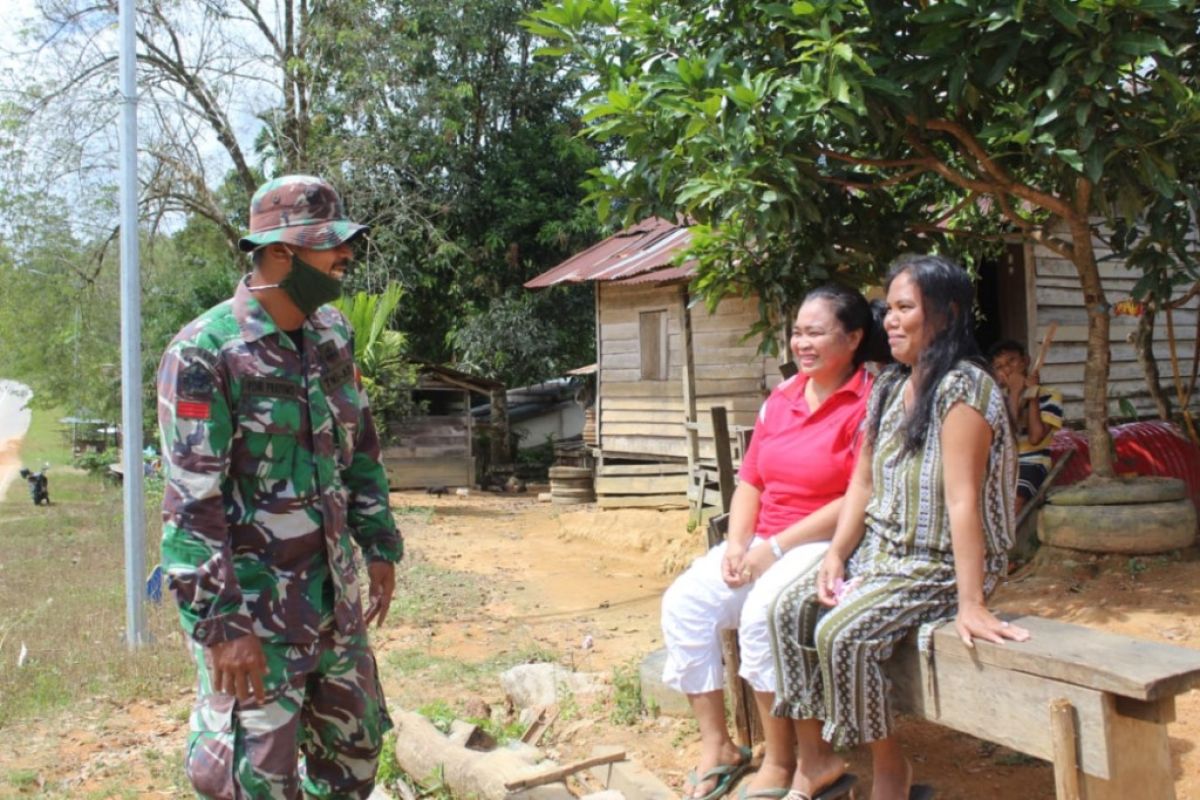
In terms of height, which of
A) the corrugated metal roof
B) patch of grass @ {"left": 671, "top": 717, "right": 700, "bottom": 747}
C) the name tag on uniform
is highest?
the corrugated metal roof

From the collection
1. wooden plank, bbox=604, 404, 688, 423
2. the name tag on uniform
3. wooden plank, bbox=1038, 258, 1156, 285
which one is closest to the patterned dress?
the name tag on uniform

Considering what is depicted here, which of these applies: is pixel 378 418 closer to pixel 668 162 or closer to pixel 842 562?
pixel 668 162

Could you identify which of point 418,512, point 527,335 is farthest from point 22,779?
point 527,335

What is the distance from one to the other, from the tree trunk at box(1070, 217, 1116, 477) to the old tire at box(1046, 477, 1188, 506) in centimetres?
13

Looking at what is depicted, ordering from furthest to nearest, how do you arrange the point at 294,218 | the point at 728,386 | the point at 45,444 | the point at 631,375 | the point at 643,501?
1. the point at 45,444
2. the point at 631,375
3. the point at 643,501
4. the point at 728,386
5. the point at 294,218

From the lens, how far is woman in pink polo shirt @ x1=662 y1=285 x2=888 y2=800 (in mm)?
3574

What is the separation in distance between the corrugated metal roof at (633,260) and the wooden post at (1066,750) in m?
9.58

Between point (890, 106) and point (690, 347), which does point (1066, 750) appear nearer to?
point (890, 106)

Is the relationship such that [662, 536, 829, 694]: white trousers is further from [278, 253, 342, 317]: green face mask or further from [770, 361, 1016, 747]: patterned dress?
[278, 253, 342, 317]: green face mask

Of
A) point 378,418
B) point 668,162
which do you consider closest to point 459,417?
point 378,418

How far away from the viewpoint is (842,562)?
10.7 ft

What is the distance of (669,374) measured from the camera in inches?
550

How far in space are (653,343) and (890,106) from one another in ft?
29.5

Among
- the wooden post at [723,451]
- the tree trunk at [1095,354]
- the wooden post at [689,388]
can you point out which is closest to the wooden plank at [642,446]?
the wooden post at [689,388]
